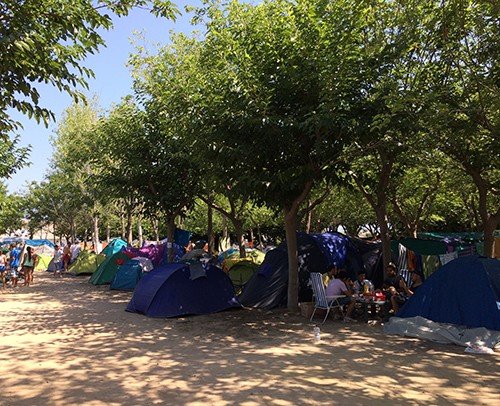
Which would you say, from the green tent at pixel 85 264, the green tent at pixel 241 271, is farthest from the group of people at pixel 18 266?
the green tent at pixel 241 271

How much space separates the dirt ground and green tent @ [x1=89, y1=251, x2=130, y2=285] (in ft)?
25.5

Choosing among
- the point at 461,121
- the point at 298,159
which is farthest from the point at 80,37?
the point at 461,121

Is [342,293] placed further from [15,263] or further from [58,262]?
[58,262]

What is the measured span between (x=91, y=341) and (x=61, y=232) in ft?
189

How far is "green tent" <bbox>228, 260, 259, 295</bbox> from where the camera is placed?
14641 millimetres

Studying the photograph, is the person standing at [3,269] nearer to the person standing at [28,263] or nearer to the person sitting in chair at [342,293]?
the person standing at [28,263]

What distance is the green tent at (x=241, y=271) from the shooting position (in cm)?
1464

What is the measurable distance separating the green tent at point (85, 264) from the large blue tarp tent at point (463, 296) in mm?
17245

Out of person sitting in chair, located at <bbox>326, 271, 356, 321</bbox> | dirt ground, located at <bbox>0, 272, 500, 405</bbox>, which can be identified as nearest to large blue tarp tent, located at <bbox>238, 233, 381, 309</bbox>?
dirt ground, located at <bbox>0, 272, 500, 405</bbox>

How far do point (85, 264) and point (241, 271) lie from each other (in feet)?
36.3

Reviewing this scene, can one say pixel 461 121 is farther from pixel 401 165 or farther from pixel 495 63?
pixel 401 165

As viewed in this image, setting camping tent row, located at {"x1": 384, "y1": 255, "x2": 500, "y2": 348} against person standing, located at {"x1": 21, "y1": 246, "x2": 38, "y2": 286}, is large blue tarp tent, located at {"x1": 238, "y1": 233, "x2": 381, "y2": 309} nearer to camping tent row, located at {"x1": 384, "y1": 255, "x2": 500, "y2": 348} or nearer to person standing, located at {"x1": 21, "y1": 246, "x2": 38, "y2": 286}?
camping tent row, located at {"x1": 384, "y1": 255, "x2": 500, "y2": 348}

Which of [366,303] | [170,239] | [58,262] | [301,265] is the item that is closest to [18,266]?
[58,262]

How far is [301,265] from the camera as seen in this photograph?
1212 centimetres
